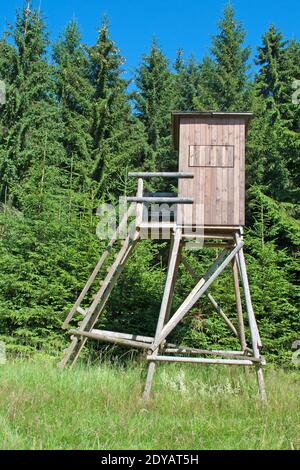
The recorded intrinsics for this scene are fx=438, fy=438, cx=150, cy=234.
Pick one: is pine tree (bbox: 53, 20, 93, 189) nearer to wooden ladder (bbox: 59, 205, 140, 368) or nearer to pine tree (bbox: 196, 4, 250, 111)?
pine tree (bbox: 196, 4, 250, 111)

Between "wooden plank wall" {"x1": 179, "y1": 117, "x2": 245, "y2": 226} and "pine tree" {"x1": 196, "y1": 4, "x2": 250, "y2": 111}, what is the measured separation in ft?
31.1

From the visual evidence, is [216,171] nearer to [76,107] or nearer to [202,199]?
[202,199]

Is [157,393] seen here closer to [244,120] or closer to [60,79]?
[244,120]

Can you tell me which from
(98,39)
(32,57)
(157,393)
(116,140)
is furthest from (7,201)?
(157,393)

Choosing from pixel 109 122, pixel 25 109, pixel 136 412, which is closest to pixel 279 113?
pixel 109 122

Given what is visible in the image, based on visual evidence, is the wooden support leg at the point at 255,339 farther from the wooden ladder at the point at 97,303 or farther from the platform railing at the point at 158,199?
the wooden ladder at the point at 97,303

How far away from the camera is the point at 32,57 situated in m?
19.1

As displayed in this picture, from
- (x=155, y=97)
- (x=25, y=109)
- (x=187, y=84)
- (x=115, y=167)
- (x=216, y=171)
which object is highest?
(x=187, y=84)

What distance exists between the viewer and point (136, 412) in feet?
18.2

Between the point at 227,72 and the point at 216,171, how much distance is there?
42.0ft

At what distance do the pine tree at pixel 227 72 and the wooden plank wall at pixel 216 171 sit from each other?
373 inches

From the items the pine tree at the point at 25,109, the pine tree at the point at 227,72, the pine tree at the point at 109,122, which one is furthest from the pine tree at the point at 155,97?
the pine tree at the point at 25,109

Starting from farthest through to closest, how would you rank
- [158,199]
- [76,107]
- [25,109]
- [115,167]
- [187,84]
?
[187,84] → [76,107] → [25,109] → [115,167] → [158,199]

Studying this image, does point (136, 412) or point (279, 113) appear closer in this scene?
point (136, 412)
